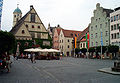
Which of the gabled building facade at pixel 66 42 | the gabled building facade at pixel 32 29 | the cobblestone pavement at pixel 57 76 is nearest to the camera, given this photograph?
the cobblestone pavement at pixel 57 76

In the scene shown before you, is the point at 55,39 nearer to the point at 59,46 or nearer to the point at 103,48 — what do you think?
the point at 59,46

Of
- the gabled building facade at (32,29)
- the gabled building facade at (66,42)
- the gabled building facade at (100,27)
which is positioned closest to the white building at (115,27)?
the gabled building facade at (100,27)

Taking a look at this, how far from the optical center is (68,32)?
87812 mm

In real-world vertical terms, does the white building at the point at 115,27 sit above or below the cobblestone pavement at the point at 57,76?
above

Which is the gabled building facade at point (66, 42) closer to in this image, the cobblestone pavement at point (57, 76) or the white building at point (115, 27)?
the white building at point (115, 27)

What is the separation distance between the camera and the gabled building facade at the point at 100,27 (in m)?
56.4

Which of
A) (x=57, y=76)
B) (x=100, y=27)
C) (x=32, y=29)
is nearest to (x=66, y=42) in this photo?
(x=100, y=27)

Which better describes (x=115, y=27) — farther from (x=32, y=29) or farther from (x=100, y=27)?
(x=32, y=29)

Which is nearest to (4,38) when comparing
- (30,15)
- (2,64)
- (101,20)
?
(2,64)

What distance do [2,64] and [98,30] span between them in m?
50.5

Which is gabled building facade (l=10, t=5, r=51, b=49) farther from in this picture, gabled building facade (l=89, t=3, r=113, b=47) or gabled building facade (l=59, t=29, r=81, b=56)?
gabled building facade (l=59, t=29, r=81, b=56)

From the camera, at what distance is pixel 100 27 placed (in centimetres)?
5991

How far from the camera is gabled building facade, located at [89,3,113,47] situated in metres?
56.4

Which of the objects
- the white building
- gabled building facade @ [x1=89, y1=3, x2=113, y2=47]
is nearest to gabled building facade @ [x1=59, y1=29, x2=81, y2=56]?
gabled building facade @ [x1=89, y1=3, x2=113, y2=47]
